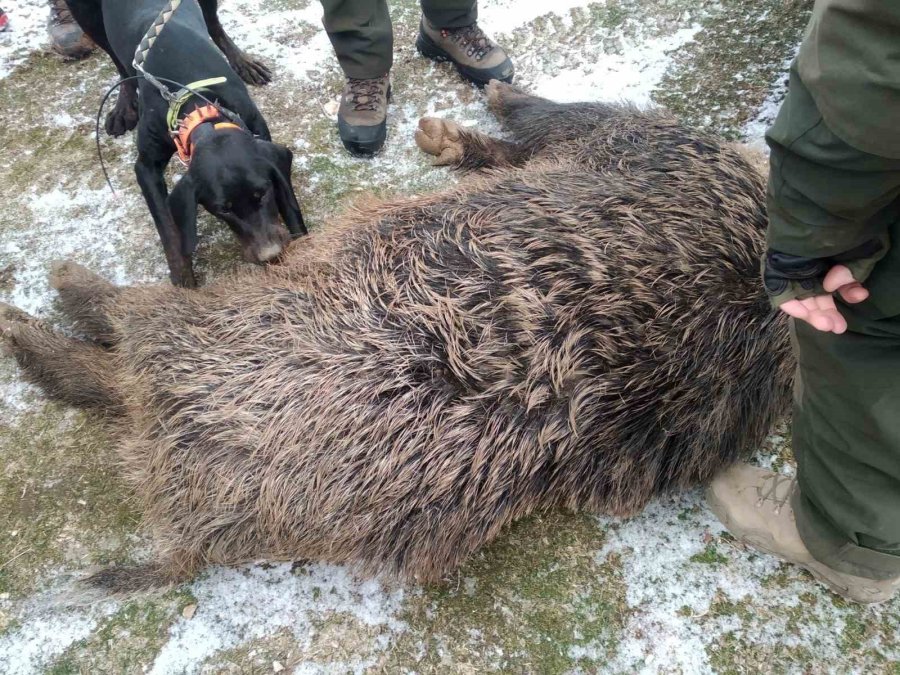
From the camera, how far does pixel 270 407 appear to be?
1.91 m

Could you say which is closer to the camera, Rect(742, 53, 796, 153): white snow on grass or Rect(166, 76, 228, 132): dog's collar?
Rect(166, 76, 228, 132): dog's collar

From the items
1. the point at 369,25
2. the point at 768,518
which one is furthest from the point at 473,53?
the point at 768,518

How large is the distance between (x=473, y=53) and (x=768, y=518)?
2889 mm

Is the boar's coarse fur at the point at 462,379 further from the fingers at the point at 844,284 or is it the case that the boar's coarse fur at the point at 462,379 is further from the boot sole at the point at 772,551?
the fingers at the point at 844,284

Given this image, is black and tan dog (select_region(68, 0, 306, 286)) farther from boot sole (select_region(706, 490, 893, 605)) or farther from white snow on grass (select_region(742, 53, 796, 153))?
white snow on grass (select_region(742, 53, 796, 153))

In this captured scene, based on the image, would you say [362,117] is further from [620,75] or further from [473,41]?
[620,75]

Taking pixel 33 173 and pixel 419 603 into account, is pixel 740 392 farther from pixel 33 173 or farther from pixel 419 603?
pixel 33 173

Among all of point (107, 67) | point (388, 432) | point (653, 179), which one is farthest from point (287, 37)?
point (388, 432)

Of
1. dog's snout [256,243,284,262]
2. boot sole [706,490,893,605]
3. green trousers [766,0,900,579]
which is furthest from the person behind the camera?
dog's snout [256,243,284,262]

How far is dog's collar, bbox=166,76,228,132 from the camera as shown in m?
2.66

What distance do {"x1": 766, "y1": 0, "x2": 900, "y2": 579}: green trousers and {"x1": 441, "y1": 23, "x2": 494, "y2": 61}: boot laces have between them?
2532mm

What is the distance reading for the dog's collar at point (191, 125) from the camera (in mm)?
2584

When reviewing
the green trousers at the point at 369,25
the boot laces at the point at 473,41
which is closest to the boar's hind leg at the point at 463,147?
the green trousers at the point at 369,25

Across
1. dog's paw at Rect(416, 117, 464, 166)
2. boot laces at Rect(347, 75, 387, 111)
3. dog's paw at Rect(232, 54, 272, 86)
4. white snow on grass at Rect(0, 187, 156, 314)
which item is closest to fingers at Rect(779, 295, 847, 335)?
dog's paw at Rect(416, 117, 464, 166)
